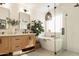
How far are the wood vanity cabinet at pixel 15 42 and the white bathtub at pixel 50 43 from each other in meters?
0.14

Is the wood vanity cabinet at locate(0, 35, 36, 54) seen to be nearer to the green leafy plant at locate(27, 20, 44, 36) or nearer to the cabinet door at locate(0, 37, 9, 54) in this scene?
the cabinet door at locate(0, 37, 9, 54)

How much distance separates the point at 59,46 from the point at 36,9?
2.28ft

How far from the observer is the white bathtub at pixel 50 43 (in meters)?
1.92

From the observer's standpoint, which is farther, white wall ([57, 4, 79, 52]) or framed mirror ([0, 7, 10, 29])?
white wall ([57, 4, 79, 52])

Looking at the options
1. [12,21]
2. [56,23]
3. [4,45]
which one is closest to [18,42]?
[4,45]

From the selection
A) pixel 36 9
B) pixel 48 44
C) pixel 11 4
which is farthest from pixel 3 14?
pixel 48 44

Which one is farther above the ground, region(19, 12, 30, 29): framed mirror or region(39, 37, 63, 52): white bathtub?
region(19, 12, 30, 29): framed mirror

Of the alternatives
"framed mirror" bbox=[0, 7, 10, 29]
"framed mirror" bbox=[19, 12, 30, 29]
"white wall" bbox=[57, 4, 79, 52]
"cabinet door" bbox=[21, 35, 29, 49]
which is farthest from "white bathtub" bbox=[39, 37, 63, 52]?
"framed mirror" bbox=[0, 7, 10, 29]

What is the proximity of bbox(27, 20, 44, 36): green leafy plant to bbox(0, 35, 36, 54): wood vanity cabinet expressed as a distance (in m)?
0.10

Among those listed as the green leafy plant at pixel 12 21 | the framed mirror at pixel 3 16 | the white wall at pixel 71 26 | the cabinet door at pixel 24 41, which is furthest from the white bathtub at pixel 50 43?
Result: the framed mirror at pixel 3 16

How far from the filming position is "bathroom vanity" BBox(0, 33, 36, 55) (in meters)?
1.74

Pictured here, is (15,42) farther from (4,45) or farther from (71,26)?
(71,26)

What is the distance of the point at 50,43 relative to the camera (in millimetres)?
1934

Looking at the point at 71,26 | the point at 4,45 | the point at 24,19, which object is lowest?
the point at 4,45
